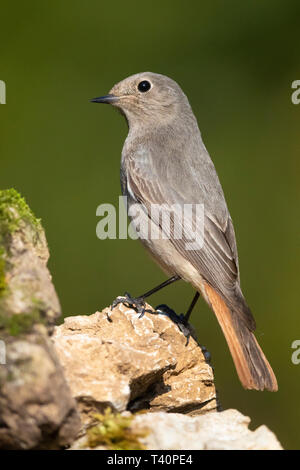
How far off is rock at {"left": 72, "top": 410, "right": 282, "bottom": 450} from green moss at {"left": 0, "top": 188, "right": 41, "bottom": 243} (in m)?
0.86

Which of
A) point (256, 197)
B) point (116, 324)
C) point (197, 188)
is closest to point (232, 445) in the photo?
point (116, 324)

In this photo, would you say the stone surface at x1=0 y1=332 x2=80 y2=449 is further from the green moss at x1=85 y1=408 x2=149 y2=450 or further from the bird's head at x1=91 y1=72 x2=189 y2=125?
the bird's head at x1=91 y1=72 x2=189 y2=125

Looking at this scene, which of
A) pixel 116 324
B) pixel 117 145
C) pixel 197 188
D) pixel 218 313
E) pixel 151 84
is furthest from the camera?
pixel 117 145

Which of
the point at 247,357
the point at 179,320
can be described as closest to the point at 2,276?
the point at 179,320

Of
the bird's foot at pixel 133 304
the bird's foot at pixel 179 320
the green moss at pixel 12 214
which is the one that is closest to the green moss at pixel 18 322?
the green moss at pixel 12 214

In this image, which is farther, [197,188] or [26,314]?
[197,188]

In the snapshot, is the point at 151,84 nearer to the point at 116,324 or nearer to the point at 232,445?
the point at 116,324

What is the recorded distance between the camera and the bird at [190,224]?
3857 mm

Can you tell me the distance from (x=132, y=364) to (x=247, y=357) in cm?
95

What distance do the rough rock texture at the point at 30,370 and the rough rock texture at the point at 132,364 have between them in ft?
1.12

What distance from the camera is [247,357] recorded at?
3783 millimetres

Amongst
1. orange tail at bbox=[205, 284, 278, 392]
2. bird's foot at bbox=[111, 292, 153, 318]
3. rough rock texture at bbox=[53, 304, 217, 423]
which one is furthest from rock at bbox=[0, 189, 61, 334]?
orange tail at bbox=[205, 284, 278, 392]

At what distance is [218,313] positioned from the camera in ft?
13.1

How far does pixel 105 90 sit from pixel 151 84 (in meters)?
2.05
